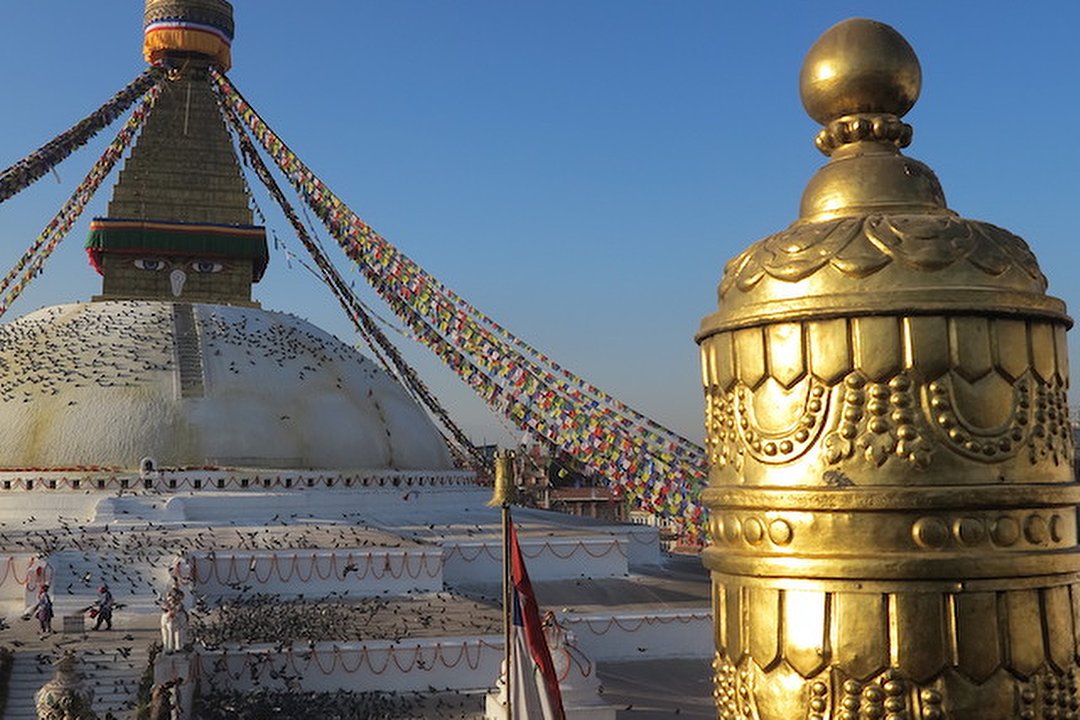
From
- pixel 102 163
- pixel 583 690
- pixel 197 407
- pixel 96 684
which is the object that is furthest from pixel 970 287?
pixel 102 163

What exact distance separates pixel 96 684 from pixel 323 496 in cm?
656

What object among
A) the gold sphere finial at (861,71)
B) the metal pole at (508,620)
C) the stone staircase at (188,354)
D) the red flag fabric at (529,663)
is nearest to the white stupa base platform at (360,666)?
the red flag fabric at (529,663)

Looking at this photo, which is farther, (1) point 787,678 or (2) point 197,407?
(2) point 197,407

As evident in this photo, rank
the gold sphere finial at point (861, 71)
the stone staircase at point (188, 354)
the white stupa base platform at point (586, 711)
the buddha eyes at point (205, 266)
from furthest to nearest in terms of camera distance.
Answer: the buddha eyes at point (205, 266) → the stone staircase at point (188, 354) → the white stupa base platform at point (586, 711) → the gold sphere finial at point (861, 71)

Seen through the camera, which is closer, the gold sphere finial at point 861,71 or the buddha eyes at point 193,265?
the gold sphere finial at point 861,71

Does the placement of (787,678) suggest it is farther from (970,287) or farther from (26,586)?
(26,586)

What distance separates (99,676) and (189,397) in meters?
7.73

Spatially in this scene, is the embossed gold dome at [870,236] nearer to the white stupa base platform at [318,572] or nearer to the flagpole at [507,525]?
the flagpole at [507,525]

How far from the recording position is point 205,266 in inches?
822

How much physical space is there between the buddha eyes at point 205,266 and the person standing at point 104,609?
11191 mm

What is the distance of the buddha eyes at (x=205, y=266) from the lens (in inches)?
821

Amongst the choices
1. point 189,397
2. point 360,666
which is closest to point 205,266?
point 189,397

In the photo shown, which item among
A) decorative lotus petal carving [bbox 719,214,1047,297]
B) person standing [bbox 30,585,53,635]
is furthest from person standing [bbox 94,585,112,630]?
decorative lotus petal carving [bbox 719,214,1047,297]

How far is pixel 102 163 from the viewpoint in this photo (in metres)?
22.2
